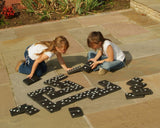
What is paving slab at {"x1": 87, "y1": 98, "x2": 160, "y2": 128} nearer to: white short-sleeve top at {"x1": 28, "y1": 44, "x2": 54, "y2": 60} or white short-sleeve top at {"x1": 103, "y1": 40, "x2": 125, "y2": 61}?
white short-sleeve top at {"x1": 103, "y1": 40, "x2": 125, "y2": 61}

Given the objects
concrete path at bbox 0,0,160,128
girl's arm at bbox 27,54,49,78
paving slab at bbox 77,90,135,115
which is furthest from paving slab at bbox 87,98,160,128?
girl's arm at bbox 27,54,49,78

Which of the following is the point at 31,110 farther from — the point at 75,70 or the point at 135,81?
the point at 135,81

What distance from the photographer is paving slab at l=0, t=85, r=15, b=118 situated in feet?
17.8

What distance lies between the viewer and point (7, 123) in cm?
505

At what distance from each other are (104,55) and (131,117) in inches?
88.4

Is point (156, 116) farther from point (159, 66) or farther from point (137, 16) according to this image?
point (137, 16)

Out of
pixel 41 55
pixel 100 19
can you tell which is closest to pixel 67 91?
pixel 41 55

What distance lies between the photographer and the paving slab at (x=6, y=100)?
5.42 meters

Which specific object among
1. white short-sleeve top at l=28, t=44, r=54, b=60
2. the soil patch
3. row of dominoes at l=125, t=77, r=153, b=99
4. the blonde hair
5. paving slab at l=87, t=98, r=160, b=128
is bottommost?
paving slab at l=87, t=98, r=160, b=128

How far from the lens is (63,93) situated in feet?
19.0

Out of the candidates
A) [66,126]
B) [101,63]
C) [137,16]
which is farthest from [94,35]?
[137,16]

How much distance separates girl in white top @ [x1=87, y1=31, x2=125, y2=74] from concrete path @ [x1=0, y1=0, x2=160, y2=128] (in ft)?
0.58

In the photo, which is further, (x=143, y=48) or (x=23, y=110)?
(x=143, y=48)

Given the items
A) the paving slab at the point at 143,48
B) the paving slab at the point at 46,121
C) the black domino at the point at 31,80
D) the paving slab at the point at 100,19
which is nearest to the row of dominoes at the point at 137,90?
the paving slab at the point at 46,121
